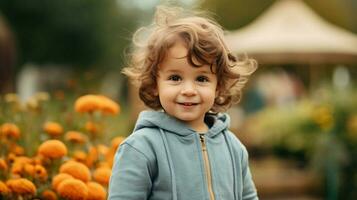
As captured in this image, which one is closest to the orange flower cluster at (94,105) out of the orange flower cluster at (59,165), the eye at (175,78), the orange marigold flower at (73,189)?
the orange flower cluster at (59,165)

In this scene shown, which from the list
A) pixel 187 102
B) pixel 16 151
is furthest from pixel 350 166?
pixel 187 102

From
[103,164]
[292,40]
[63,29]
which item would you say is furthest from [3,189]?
[63,29]

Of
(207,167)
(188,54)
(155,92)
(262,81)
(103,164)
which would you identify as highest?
(188,54)

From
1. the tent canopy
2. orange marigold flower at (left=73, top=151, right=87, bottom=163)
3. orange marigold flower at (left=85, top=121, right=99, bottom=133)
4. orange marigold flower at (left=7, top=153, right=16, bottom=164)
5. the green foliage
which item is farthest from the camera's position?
the green foliage

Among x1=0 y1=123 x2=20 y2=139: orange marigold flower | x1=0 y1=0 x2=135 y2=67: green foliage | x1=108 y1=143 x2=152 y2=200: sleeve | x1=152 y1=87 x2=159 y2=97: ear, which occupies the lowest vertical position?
x1=0 y1=0 x2=135 y2=67: green foliage

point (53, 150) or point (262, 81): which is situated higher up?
point (53, 150)

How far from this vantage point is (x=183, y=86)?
312 centimetres

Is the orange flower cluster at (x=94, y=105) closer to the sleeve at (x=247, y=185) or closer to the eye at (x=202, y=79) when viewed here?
the sleeve at (x=247, y=185)

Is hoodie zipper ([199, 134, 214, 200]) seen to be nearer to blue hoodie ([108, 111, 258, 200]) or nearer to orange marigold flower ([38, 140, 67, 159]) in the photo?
blue hoodie ([108, 111, 258, 200])

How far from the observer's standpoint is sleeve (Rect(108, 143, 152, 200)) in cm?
298

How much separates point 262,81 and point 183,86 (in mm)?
19413

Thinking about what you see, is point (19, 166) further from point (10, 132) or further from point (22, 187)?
point (10, 132)

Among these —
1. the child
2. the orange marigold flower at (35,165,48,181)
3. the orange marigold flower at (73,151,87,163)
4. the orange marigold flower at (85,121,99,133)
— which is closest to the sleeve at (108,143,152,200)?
the child

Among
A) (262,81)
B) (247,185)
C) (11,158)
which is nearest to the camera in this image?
(247,185)
